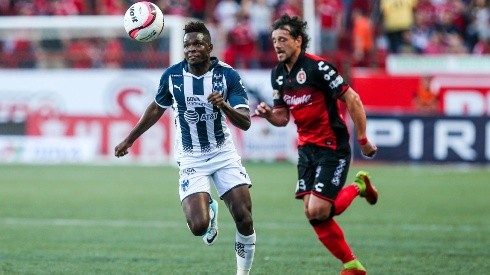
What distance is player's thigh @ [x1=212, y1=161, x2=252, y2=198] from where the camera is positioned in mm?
9016

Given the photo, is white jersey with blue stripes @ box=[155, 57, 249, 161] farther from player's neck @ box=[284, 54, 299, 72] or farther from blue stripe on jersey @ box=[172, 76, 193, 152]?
player's neck @ box=[284, 54, 299, 72]

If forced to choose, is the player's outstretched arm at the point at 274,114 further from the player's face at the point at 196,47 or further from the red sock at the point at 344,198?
the red sock at the point at 344,198

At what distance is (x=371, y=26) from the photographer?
2636 cm

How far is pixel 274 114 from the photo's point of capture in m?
9.47

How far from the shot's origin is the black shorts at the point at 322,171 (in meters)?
9.28

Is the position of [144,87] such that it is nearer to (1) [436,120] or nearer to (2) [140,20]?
(1) [436,120]

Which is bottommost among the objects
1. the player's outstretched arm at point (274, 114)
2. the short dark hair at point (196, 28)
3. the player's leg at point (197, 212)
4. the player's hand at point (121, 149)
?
the player's leg at point (197, 212)

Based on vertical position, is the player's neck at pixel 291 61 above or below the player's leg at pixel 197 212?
above

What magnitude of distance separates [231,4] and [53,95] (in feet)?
17.8

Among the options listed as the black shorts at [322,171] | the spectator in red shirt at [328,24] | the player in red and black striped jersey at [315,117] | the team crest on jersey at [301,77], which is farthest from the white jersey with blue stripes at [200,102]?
the spectator in red shirt at [328,24]

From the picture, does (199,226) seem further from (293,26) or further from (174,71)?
(293,26)

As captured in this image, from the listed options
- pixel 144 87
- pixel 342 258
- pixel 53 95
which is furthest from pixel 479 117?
pixel 342 258

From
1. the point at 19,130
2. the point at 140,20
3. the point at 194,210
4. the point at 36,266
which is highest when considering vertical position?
the point at 140,20

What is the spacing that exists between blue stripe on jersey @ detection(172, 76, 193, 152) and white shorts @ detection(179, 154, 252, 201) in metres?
0.20
